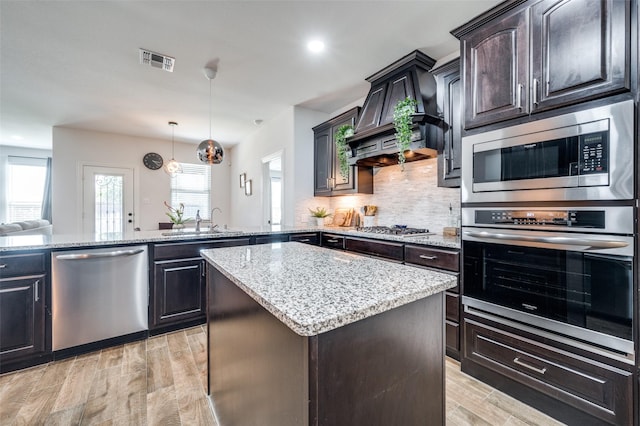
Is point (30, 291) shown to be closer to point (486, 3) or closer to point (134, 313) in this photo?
point (134, 313)

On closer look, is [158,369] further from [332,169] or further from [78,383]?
[332,169]

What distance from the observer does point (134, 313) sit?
2484 millimetres

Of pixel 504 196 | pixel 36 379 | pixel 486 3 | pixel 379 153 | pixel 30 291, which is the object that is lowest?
pixel 36 379

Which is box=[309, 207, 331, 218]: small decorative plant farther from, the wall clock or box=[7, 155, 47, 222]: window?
box=[7, 155, 47, 222]: window

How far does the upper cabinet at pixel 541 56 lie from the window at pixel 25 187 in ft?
29.8

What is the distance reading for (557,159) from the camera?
156 centimetres

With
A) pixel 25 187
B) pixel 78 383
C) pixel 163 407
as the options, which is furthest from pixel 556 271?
pixel 25 187

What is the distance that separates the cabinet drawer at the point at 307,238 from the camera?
11.1ft

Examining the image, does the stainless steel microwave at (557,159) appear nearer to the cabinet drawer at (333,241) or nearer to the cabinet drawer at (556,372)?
the cabinet drawer at (556,372)

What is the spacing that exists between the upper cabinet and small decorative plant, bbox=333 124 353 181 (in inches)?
60.9

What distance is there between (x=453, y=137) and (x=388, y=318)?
2.05 metres

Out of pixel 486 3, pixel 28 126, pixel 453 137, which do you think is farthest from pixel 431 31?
pixel 28 126

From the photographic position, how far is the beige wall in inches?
203

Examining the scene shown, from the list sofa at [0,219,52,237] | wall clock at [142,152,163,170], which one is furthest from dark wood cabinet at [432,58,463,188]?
wall clock at [142,152,163,170]
